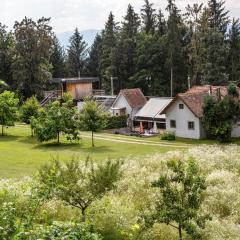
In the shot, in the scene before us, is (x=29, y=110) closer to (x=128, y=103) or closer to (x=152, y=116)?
(x=128, y=103)

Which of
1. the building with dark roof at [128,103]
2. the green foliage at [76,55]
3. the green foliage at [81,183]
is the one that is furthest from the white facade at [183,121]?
the green foliage at [76,55]

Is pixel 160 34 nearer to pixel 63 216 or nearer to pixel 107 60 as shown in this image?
pixel 107 60

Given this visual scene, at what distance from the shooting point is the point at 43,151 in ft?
157

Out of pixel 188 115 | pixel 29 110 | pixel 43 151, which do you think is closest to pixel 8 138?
pixel 29 110

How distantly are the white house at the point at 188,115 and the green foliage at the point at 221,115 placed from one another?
3.44 metres

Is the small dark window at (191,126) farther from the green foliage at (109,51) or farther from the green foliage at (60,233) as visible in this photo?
the green foliage at (60,233)

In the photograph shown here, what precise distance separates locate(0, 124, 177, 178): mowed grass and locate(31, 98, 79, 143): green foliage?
1.14 meters

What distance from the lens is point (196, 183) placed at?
17.2m

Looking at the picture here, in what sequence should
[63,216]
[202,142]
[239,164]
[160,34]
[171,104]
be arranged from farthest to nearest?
[160,34], [171,104], [202,142], [239,164], [63,216]

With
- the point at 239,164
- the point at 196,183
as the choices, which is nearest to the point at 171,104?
the point at 239,164

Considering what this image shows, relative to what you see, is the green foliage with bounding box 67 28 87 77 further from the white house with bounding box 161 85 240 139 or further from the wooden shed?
the white house with bounding box 161 85 240 139

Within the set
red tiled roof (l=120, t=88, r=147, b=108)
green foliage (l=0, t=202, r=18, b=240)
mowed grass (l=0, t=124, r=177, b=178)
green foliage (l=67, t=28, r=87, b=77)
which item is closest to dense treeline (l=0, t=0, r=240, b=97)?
red tiled roof (l=120, t=88, r=147, b=108)

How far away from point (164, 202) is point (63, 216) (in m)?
7.49

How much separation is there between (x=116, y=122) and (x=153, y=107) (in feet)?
20.4
